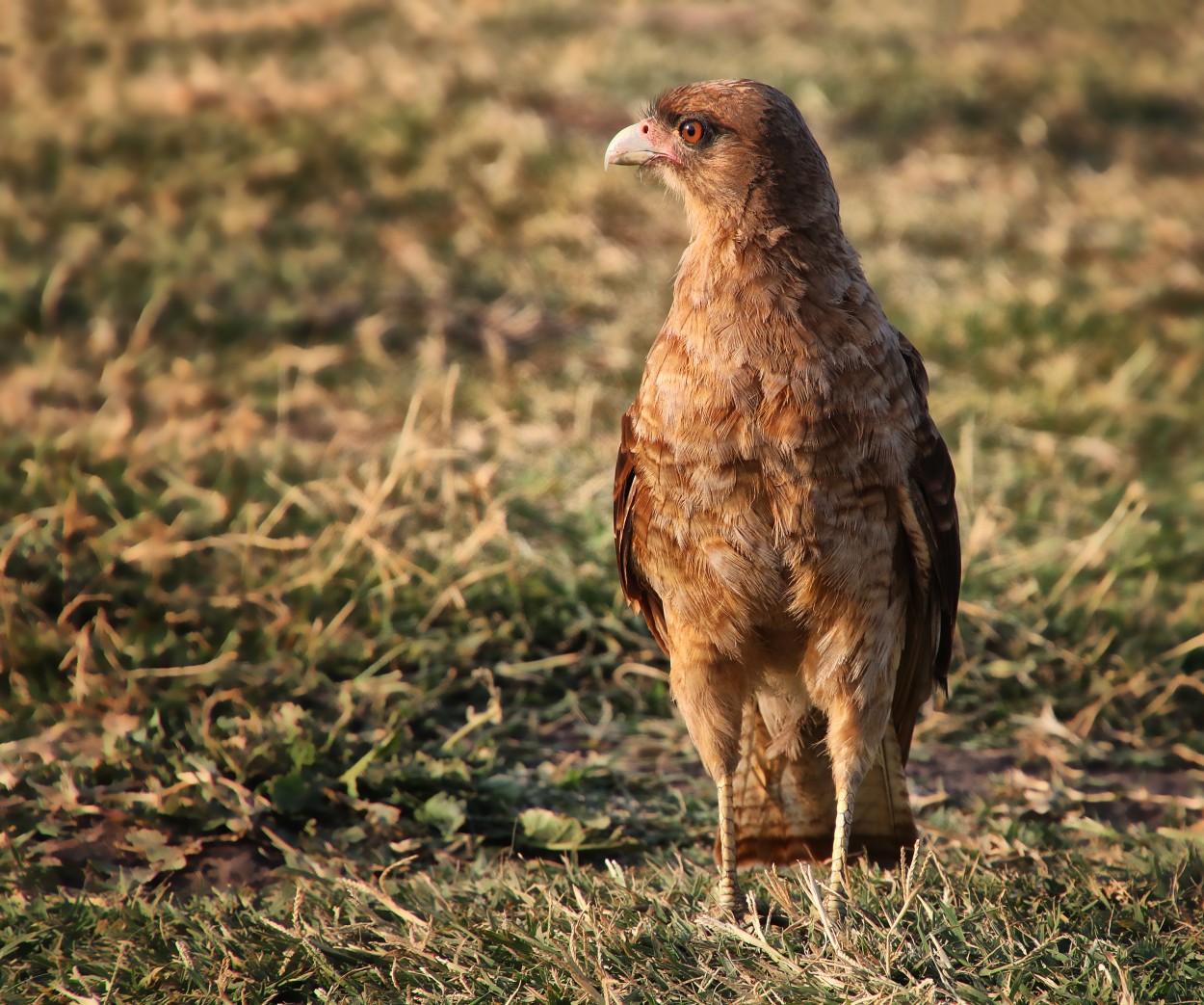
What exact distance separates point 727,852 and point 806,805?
1.30ft

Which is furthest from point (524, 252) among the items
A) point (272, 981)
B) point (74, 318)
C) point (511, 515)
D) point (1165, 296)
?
point (272, 981)

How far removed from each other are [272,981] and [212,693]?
1.25 m

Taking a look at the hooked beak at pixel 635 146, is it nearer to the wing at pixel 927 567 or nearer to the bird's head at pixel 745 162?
the bird's head at pixel 745 162

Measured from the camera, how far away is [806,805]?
11.4 ft

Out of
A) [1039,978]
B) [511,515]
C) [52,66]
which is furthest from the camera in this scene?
[52,66]

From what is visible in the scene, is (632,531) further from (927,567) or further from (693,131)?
(693,131)

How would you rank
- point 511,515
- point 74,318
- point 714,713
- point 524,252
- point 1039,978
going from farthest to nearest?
point 524,252, point 74,318, point 511,515, point 714,713, point 1039,978

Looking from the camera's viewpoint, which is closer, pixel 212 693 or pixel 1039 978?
pixel 1039 978

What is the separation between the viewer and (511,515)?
15.6 ft

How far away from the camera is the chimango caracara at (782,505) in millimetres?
3045

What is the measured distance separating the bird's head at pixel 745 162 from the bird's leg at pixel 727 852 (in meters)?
1.38

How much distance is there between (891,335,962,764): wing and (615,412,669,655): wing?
639mm

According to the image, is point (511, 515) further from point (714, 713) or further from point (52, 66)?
point (52, 66)

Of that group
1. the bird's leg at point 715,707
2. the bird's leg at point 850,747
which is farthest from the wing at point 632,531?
the bird's leg at point 850,747
